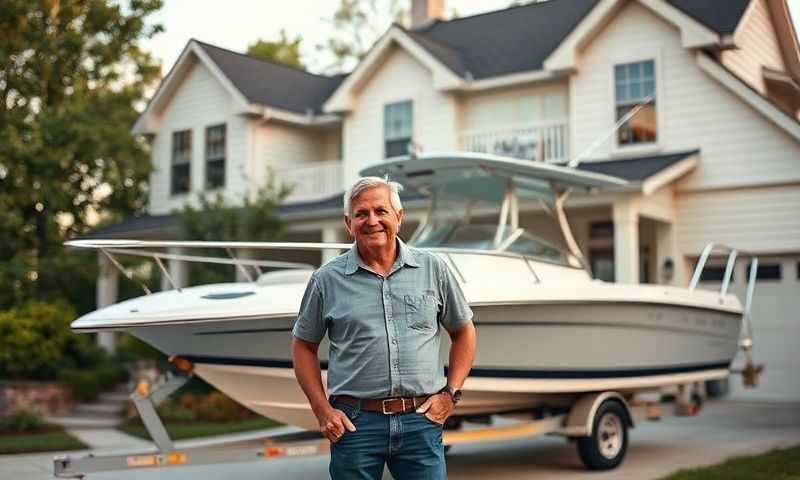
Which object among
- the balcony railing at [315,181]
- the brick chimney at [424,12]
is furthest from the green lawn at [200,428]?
the brick chimney at [424,12]

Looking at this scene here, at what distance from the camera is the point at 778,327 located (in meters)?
14.6

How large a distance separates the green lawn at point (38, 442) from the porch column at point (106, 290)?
631 centimetres

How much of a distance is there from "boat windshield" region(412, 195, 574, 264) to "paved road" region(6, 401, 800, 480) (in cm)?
203

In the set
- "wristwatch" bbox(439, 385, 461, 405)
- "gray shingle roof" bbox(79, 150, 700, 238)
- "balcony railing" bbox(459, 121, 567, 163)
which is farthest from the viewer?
"balcony railing" bbox(459, 121, 567, 163)

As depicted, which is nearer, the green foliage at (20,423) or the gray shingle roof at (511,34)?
the green foliage at (20,423)

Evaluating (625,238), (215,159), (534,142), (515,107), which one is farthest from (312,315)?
(215,159)

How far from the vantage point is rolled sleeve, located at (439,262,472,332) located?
12.6 ft

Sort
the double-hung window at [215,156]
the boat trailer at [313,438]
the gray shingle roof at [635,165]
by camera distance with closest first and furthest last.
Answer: the boat trailer at [313,438] → the gray shingle roof at [635,165] → the double-hung window at [215,156]

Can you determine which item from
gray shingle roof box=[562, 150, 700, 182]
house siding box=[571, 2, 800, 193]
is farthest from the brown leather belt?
house siding box=[571, 2, 800, 193]

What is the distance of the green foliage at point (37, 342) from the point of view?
14.5 metres

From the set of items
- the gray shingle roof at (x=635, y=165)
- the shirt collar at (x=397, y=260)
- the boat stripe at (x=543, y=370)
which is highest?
the gray shingle roof at (x=635, y=165)

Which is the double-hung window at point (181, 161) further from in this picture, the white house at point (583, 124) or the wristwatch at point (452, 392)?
the wristwatch at point (452, 392)

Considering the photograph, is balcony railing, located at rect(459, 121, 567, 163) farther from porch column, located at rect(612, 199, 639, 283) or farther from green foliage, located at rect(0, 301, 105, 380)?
green foliage, located at rect(0, 301, 105, 380)

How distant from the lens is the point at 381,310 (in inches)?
143
